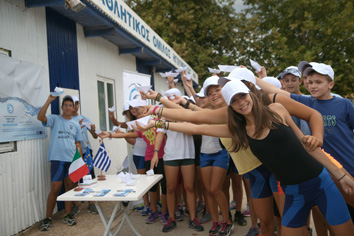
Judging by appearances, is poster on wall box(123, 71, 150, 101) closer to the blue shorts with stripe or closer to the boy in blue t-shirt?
the boy in blue t-shirt

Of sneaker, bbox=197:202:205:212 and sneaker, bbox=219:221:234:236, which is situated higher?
sneaker, bbox=219:221:234:236

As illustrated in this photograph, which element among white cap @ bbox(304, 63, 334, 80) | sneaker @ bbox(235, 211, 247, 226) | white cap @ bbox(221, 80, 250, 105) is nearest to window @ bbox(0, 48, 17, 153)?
white cap @ bbox(221, 80, 250, 105)

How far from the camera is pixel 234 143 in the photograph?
2539mm

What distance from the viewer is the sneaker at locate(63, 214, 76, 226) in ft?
16.3

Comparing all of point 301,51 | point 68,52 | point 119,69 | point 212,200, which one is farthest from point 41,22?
point 301,51

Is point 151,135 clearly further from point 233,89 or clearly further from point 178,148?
point 233,89

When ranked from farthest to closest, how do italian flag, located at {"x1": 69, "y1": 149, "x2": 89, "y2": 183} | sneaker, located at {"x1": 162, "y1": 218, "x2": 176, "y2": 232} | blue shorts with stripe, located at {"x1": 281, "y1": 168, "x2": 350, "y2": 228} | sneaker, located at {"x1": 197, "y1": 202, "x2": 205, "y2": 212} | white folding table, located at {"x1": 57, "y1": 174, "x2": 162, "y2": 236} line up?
1. sneaker, located at {"x1": 197, "y1": 202, "x2": 205, "y2": 212}
2. sneaker, located at {"x1": 162, "y1": 218, "x2": 176, "y2": 232}
3. italian flag, located at {"x1": 69, "y1": 149, "x2": 89, "y2": 183}
4. white folding table, located at {"x1": 57, "y1": 174, "x2": 162, "y2": 236}
5. blue shorts with stripe, located at {"x1": 281, "y1": 168, "x2": 350, "y2": 228}

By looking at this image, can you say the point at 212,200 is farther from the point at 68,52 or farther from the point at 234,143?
the point at 68,52

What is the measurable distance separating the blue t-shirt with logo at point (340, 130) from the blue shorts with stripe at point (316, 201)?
46 cm

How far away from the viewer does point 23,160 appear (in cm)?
476

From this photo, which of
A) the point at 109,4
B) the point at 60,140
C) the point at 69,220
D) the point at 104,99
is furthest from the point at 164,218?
the point at 109,4

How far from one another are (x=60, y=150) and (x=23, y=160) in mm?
589

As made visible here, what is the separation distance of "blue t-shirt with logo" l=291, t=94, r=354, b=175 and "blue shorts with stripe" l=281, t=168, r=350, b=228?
46 cm

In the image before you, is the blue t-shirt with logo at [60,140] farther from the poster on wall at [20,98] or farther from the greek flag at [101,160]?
the greek flag at [101,160]
